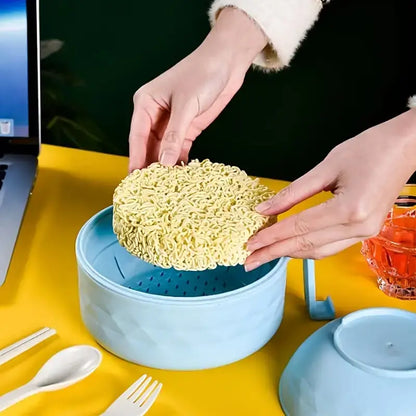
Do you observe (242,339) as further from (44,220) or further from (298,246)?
(44,220)

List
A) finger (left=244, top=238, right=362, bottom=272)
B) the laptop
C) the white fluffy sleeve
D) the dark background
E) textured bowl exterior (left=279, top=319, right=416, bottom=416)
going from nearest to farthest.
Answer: textured bowl exterior (left=279, top=319, right=416, bottom=416)
finger (left=244, top=238, right=362, bottom=272)
the white fluffy sleeve
the laptop
the dark background

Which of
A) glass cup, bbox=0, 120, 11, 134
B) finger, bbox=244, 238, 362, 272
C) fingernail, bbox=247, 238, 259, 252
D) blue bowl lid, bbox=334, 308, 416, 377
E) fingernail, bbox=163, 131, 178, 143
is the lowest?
blue bowl lid, bbox=334, 308, 416, 377

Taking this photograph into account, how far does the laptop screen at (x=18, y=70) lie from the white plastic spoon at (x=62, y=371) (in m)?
0.45

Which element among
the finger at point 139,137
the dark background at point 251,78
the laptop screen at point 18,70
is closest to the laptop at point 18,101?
the laptop screen at point 18,70

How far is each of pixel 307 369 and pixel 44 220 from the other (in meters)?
0.46

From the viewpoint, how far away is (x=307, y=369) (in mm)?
602

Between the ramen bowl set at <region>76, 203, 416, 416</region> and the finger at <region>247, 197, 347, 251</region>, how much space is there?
0.04 metres

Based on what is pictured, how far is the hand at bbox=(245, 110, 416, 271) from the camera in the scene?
63 centimetres

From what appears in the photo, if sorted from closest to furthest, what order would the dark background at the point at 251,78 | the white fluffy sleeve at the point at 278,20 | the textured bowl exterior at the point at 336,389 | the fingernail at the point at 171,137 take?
the textured bowl exterior at the point at 336,389, the fingernail at the point at 171,137, the white fluffy sleeve at the point at 278,20, the dark background at the point at 251,78

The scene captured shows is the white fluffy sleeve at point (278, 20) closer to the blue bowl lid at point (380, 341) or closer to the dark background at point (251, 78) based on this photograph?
the dark background at point (251, 78)

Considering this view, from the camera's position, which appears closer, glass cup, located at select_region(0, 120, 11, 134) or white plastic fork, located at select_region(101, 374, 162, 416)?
white plastic fork, located at select_region(101, 374, 162, 416)

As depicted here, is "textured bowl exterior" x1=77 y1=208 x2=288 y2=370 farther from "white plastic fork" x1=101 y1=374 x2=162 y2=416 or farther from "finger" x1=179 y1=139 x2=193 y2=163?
"finger" x1=179 y1=139 x2=193 y2=163

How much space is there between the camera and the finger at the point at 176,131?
759mm

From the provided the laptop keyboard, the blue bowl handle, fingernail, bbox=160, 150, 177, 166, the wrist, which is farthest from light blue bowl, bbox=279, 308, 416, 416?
the laptop keyboard
